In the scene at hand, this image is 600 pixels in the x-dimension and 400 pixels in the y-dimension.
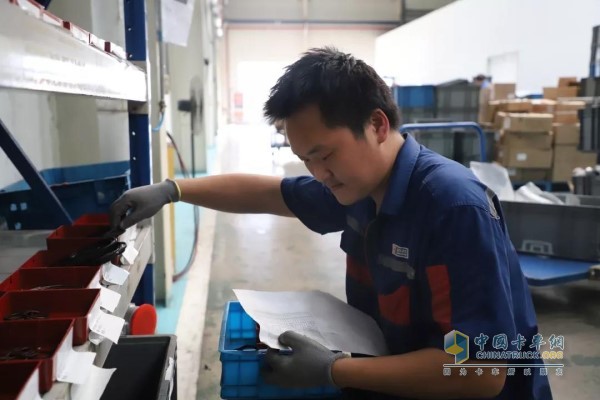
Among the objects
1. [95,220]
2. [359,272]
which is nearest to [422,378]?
[359,272]

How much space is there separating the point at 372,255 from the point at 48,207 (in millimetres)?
1043

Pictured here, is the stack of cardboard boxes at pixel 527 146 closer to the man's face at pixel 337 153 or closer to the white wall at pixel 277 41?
the man's face at pixel 337 153

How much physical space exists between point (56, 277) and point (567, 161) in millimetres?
5735

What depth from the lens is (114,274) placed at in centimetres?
111

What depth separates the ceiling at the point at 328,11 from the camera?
673 inches

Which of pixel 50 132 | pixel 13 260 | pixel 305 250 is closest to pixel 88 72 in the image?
pixel 13 260

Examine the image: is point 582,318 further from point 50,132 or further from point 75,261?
point 50,132

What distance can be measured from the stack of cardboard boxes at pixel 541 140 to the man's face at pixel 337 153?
191 inches

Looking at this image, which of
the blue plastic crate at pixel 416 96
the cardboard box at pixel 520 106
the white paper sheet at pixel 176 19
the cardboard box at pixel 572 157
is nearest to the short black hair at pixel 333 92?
the white paper sheet at pixel 176 19

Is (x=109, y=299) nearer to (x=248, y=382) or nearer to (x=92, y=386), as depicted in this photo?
(x=92, y=386)

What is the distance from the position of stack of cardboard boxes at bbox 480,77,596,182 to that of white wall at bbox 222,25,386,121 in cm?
1226

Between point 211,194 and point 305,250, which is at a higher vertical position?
point 211,194

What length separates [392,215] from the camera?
1137 millimetres

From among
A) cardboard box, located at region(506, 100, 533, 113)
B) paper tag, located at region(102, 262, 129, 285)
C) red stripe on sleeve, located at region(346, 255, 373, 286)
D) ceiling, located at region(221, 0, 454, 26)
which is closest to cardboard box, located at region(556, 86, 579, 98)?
cardboard box, located at region(506, 100, 533, 113)
